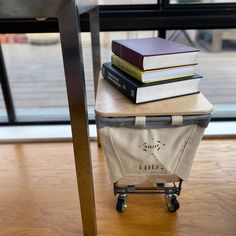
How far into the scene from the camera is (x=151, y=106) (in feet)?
2.36

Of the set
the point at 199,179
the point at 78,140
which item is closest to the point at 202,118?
the point at 78,140

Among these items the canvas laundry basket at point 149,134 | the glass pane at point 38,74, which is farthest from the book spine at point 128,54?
the glass pane at point 38,74

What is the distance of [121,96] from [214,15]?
0.70 meters

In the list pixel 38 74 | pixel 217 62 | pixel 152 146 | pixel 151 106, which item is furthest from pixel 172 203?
pixel 38 74

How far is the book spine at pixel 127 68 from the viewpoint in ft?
2.36

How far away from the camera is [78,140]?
636mm

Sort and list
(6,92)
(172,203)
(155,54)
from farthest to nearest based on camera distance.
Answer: (6,92) → (172,203) → (155,54)

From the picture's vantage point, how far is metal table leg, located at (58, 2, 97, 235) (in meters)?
0.52

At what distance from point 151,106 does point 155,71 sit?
10 cm

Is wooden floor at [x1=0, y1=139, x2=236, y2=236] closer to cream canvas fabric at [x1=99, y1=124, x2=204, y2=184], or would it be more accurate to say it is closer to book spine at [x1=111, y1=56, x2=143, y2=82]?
cream canvas fabric at [x1=99, y1=124, x2=204, y2=184]

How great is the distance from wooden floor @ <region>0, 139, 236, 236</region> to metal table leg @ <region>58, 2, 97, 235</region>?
0.67 feet

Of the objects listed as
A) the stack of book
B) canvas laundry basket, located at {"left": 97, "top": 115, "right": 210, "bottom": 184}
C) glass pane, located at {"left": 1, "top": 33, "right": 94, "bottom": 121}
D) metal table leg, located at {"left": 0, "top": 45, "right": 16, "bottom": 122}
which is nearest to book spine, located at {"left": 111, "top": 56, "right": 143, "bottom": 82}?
the stack of book

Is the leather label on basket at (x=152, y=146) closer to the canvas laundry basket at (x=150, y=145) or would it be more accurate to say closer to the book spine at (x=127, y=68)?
the canvas laundry basket at (x=150, y=145)

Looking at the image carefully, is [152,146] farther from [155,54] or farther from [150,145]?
[155,54]
